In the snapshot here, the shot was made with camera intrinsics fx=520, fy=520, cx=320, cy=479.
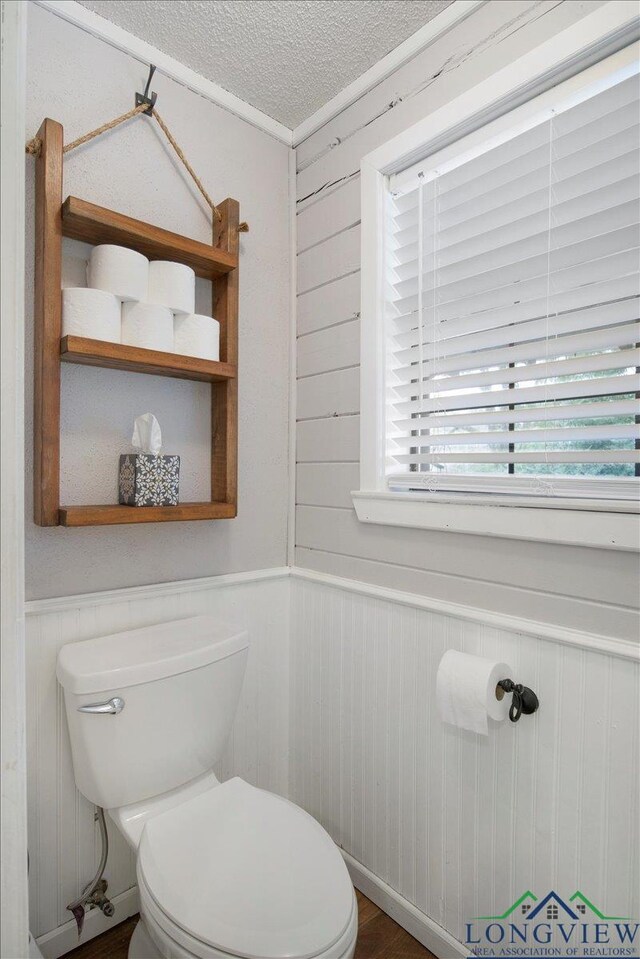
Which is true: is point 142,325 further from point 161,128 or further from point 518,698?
point 518,698

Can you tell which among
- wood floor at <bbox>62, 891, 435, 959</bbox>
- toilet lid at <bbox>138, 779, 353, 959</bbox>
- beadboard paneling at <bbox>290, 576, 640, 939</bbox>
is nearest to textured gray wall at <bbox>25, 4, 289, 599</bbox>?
beadboard paneling at <bbox>290, 576, 640, 939</bbox>

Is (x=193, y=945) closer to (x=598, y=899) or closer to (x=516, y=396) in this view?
(x=598, y=899)

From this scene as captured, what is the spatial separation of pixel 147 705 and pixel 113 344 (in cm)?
85

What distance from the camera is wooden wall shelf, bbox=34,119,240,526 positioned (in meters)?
1.16

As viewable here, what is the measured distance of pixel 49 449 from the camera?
3.83 feet

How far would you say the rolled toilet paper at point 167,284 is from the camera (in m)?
1.34

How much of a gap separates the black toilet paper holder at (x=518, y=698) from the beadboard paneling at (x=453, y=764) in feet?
0.07

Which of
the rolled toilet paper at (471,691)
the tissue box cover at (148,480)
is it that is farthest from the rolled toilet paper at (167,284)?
the rolled toilet paper at (471,691)

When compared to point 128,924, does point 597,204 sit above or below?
above

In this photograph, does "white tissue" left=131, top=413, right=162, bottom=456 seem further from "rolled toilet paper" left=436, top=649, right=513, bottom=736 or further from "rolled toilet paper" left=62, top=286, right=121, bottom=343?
"rolled toilet paper" left=436, top=649, right=513, bottom=736

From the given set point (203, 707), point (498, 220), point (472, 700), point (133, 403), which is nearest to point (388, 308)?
point (498, 220)

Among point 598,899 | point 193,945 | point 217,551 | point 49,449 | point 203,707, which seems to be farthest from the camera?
point 217,551

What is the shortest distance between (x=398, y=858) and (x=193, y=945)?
0.70m

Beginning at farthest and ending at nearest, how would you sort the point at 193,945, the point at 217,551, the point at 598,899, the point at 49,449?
1. the point at 217,551
2. the point at 49,449
3. the point at 598,899
4. the point at 193,945
